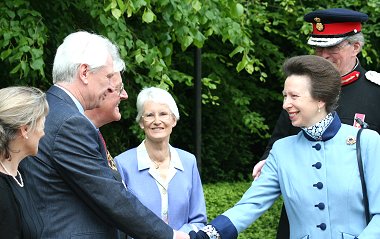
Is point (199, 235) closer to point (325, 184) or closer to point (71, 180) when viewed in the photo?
point (325, 184)

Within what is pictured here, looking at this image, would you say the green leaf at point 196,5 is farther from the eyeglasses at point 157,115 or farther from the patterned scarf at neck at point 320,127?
the patterned scarf at neck at point 320,127

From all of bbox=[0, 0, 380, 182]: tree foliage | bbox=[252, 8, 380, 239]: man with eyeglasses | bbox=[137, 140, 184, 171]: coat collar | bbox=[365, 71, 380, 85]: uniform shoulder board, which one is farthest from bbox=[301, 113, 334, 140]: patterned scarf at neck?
bbox=[0, 0, 380, 182]: tree foliage

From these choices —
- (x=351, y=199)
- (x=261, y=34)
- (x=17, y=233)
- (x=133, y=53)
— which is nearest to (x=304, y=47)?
(x=261, y=34)

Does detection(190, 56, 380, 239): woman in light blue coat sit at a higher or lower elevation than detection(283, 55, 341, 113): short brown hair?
lower

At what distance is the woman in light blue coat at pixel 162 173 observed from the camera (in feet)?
18.0

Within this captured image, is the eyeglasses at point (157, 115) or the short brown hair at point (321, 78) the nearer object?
the short brown hair at point (321, 78)

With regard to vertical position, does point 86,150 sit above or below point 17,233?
above

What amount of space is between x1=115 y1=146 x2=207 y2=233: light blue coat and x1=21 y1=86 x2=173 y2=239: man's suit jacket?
127 centimetres

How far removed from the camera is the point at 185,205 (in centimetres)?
550

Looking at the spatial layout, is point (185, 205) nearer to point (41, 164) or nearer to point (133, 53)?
point (41, 164)

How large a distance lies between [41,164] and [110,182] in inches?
12.7

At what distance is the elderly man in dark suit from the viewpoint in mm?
4094

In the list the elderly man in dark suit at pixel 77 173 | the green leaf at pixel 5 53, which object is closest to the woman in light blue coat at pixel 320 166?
the elderly man in dark suit at pixel 77 173

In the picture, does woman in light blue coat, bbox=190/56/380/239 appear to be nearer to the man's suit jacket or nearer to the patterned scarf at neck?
the patterned scarf at neck
